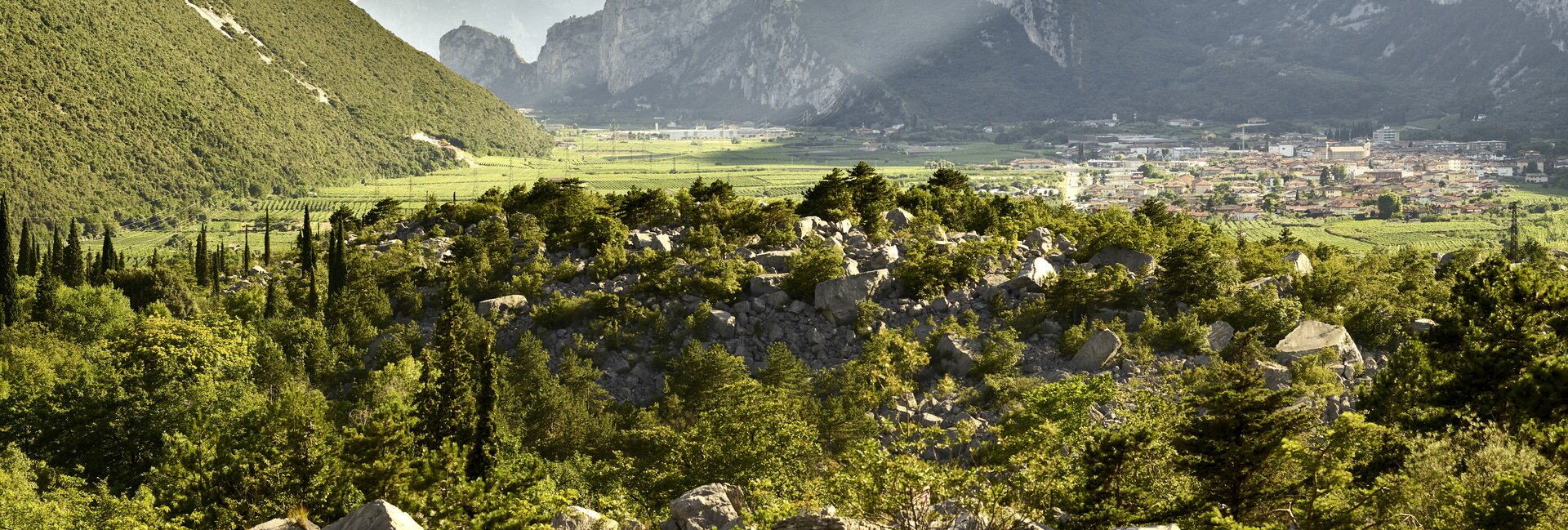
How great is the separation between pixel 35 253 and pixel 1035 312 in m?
83.2

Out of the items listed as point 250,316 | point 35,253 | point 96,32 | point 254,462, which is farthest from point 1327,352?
point 96,32

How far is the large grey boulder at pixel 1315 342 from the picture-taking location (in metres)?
40.2

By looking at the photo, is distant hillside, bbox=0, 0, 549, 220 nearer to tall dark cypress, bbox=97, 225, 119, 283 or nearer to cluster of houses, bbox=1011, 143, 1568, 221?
tall dark cypress, bbox=97, 225, 119, 283

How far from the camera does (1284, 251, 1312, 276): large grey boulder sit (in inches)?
1938

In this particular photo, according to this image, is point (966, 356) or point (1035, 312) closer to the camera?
point (966, 356)

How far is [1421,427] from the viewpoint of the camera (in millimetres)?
30844

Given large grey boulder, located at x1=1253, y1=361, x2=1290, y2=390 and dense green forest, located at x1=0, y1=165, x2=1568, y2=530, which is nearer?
dense green forest, located at x1=0, y1=165, x2=1568, y2=530

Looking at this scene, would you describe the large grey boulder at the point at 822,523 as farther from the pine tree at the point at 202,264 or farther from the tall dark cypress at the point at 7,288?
the pine tree at the point at 202,264

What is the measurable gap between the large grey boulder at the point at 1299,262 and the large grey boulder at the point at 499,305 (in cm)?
3723

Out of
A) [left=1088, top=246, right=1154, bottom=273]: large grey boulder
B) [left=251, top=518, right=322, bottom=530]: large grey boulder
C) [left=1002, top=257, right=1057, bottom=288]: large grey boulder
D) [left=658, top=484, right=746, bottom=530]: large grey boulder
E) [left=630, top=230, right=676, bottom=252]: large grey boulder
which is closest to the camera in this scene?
[left=658, top=484, right=746, bottom=530]: large grey boulder

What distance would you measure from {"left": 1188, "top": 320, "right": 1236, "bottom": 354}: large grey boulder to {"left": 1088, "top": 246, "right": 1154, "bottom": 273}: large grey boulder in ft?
18.7

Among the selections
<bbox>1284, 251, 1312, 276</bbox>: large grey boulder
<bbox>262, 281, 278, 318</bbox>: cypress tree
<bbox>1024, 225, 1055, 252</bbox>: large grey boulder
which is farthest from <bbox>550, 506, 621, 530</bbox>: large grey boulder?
<bbox>1284, 251, 1312, 276</bbox>: large grey boulder

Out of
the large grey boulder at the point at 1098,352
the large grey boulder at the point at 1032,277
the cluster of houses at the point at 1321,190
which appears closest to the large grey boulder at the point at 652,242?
the large grey boulder at the point at 1032,277

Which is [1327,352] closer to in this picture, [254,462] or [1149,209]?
[1149,209]
